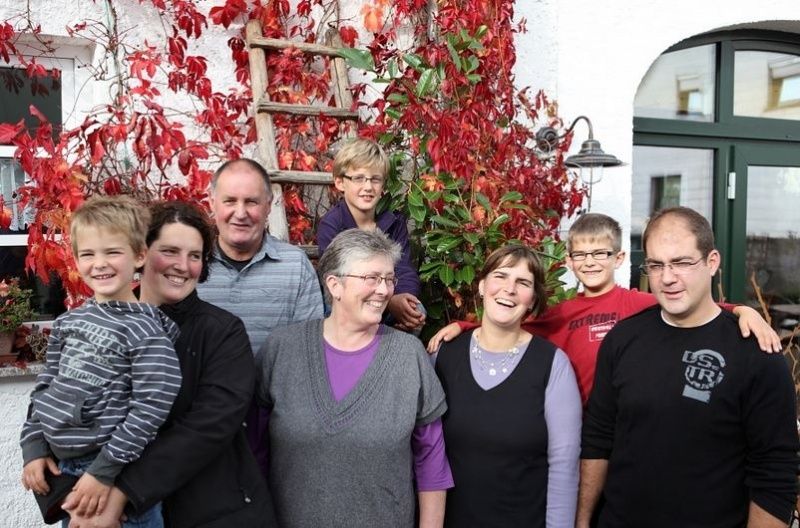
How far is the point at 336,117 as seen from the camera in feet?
12.0

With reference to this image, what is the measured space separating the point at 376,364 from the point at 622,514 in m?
0.93

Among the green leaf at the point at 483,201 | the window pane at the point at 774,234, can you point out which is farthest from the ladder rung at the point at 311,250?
the window pane at the point at 774,234

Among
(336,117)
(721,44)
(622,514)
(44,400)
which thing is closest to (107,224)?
(44,400)

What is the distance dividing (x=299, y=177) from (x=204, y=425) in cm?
182

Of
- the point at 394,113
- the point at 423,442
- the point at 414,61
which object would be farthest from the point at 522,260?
the point at 414,61

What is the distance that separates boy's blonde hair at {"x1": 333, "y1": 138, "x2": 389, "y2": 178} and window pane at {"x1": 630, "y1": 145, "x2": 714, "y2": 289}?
275cm

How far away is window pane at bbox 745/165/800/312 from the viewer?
550 centimetres

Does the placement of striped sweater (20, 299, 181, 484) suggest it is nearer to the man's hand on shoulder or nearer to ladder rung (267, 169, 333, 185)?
the man's hand on shoulder

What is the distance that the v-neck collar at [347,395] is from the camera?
205cm

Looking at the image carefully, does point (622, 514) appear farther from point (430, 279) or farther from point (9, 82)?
point (9, 82)

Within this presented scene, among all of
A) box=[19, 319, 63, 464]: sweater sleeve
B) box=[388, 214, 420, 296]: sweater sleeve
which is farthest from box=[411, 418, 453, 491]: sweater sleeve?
box=[19, 319, 63, 464]: sweater sleeve

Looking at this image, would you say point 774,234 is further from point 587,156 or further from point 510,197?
point 510,197

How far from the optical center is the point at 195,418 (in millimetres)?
1831

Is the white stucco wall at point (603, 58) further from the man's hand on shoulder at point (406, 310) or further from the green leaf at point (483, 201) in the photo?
the man's hand on shoulder at point (406, 310)
